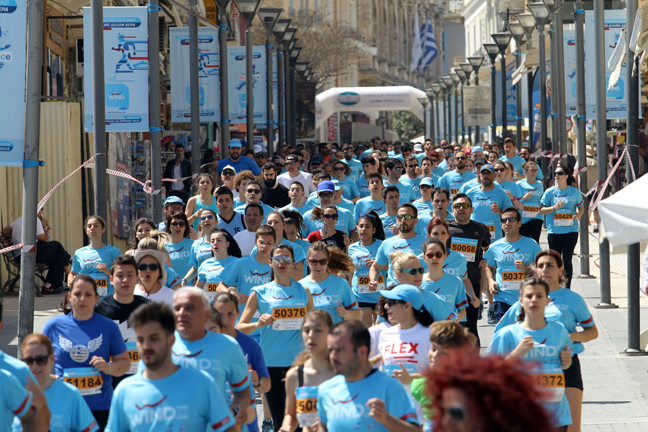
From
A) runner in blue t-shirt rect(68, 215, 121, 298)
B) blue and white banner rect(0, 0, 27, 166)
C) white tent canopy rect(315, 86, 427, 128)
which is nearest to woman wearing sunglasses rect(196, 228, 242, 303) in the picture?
runner in blue t-shirt rect(68, 215, 121, 298)

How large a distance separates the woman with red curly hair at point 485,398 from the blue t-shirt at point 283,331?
5328mm

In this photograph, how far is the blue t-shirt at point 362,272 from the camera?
36.0 feet

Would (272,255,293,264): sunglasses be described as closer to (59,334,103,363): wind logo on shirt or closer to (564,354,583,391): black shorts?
(59,334,103,363): wind logo on shirt

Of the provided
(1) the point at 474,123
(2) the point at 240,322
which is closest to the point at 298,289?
(2) the point at 240,322

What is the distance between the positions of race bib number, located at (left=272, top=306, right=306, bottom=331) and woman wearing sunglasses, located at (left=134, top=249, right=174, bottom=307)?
2.54ft

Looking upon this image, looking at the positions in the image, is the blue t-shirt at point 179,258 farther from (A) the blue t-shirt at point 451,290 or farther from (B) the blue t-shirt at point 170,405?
(B) the blue t-shirt at point 170,405

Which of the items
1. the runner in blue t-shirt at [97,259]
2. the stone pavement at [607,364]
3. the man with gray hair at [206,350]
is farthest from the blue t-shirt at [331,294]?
the man with gray hair at [206,350]

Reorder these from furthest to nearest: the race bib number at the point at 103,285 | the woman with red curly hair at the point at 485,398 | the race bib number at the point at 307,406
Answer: the race bib number at the point at 103,285 → the race bib number at the point at 307,406 → the woman with red curly hair at the point at 485,398

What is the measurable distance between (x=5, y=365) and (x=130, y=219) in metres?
13.8

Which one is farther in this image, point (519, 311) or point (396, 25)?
point (396, 25)

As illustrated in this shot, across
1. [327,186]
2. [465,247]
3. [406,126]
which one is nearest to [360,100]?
[327,186]

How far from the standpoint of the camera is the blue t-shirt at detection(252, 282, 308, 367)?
8.48 metres

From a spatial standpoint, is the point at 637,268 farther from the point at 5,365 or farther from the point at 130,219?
the point at 130,219

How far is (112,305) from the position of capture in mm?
7832
